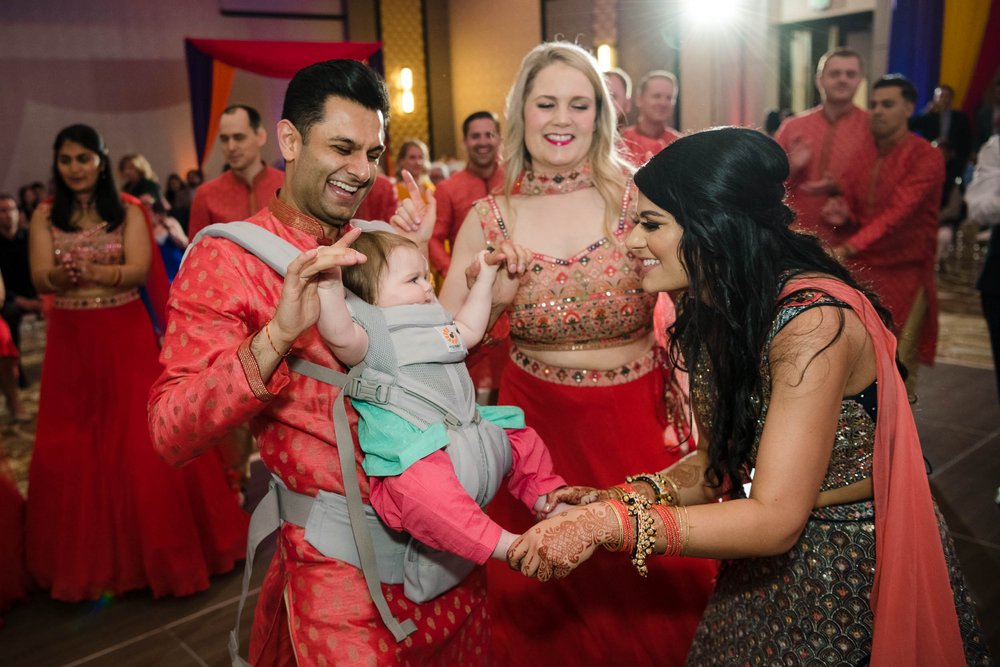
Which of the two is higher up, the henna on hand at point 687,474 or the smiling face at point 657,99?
the smiling face at point 657,99

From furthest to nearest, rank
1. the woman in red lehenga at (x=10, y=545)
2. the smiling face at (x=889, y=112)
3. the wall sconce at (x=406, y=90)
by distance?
the wall sconce at (x=406, y=90)
the smiling face at (x=889, y=112)
the woman in red lehenga at (x=10, y=545)

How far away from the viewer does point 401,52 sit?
12422mm

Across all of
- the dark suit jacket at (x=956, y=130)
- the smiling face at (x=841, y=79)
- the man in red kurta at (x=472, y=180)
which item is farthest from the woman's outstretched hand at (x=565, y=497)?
the dark suit jacket at (x=956, y=130)

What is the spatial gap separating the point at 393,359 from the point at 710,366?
624 mm

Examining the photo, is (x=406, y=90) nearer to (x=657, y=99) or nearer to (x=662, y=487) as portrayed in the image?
(x=657, y=99)

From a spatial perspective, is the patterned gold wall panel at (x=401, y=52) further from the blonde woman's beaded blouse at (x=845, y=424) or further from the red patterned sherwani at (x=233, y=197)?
the blonde woman's beaded blouse at (x=845, y=424)

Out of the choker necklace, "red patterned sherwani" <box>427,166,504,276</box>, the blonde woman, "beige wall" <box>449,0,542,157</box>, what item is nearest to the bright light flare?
"beige wall" <box>449,0,542,157</box>

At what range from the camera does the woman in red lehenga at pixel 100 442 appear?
309 cm

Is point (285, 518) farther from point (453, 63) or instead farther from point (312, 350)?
point (453, 63)

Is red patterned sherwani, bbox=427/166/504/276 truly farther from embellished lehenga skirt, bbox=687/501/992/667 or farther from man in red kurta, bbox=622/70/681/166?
embellished lehenga skirt, bbox=687/501/992/667

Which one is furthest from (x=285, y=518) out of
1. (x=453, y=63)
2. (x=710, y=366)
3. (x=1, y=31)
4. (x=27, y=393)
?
(x=453, y=63)

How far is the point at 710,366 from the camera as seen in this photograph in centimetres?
165

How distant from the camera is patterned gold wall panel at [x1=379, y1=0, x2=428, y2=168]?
12305 millimetres

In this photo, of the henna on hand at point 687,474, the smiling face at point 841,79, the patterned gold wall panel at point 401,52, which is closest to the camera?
the henna on hand at point 687,474
